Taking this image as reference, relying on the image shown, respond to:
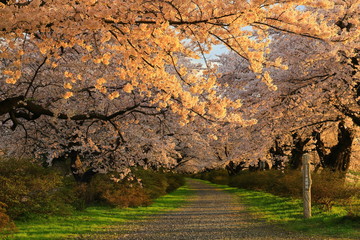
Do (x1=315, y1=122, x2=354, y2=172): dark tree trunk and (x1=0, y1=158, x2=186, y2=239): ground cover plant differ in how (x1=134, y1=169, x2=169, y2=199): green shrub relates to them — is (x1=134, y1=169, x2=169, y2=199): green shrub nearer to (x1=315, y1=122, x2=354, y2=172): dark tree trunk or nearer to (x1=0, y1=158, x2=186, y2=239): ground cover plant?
(x1=0, y1=158, x2=186, y2=239): ground cover plant

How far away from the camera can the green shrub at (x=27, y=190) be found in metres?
11.9

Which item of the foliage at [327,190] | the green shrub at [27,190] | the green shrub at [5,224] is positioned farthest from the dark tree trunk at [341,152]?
the green shrub at [5,224]

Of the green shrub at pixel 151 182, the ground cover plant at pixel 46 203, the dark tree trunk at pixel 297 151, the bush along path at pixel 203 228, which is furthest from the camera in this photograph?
the dark tree trunk at pixel 297 151

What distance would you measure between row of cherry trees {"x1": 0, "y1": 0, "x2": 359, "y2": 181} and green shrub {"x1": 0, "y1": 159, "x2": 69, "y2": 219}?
1012 mm

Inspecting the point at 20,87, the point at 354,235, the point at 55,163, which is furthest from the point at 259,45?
the point at 55,163

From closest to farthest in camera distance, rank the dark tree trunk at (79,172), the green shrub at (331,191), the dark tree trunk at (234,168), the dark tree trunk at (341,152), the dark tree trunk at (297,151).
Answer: the green shrub at (331,191), the dark tree trunk at (79,172), the dark tree trunk at (341,152), the dark tree trunk at (297,151), the dark tree trunk at (234,168)

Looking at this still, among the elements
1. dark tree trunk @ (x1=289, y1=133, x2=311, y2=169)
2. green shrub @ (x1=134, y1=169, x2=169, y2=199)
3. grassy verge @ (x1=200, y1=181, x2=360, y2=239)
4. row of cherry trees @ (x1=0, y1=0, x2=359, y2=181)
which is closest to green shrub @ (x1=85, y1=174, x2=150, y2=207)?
row of cherry trees @ (x1=0, y1=0, x2=359, y2=181)

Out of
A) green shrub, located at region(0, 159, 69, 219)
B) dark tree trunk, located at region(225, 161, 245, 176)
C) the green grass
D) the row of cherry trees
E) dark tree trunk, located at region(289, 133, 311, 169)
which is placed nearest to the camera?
the row of cherry trees

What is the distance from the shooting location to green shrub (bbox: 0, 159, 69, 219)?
11.9 meters

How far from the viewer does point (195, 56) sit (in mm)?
7949

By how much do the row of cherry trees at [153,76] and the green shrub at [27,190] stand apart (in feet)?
3.32

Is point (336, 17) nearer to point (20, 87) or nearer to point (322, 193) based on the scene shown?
point (322, 193)

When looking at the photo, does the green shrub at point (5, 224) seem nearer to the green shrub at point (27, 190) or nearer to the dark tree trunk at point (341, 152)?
the green shrub at point (27, 190)

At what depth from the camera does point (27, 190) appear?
12.3m
